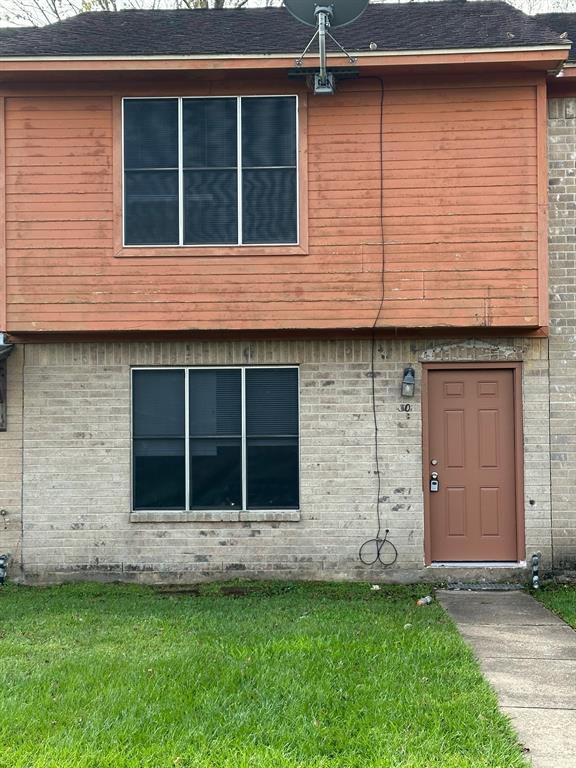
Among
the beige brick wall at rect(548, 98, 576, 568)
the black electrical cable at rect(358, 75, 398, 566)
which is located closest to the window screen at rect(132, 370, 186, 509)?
the black electrical cable at rect(358, 75, 398, 566)

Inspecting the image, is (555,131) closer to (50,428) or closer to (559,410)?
(559,410)

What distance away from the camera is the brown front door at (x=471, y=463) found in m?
9.93

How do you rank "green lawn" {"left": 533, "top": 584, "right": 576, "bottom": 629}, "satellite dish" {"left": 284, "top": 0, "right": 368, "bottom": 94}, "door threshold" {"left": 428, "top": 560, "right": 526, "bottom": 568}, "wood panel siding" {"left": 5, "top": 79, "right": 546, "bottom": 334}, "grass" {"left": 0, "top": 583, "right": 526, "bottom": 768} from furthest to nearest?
"door threshold" {"left": 428, "top": 560, "right": 526, "bottom": 568}
"wood panel siding" {"left": 5, "top": 79, "right": 546, "bottom": 334}
"satellite dish" {"left": 284, "top": 0, "right": 368, "bottom": 94}
"green lawn" {"left": 533, "top": 584, "right": 576, "bottom": 629}
"grass" {"left": 0, "top": 583, "right": 526, "bottom": 768}

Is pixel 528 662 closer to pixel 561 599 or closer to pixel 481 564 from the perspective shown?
pixel 561 599

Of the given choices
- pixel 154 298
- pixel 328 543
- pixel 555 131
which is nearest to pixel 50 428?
pixel 154 298

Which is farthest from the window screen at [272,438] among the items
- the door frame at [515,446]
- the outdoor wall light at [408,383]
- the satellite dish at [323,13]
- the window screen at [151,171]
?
the satellite dish at [323,13]

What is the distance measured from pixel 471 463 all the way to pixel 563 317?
81.1 inches

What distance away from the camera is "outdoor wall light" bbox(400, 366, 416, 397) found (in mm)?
9805

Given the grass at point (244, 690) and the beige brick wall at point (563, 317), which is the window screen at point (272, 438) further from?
the beige brick wall at point (563, 317)

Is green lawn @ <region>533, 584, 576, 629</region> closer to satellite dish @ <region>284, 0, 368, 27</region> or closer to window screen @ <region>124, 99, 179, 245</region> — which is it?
window screen @ <region>124, 99, 179, 245</region>

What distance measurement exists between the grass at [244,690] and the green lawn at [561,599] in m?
1.27

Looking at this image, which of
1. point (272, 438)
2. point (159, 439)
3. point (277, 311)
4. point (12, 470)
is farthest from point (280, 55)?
point (12, 470)

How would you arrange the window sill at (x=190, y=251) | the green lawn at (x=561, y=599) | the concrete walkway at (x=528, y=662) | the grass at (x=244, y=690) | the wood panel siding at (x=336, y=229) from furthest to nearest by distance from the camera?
the window sill at (x=190, y=251), the wood panel siding at (x=336, y=229), the green lawn at (x=561, y=599), the concrete walkway at (x=528, y=662), the grass at (x=244, y=690)

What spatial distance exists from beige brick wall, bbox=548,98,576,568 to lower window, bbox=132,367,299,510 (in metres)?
3.09
